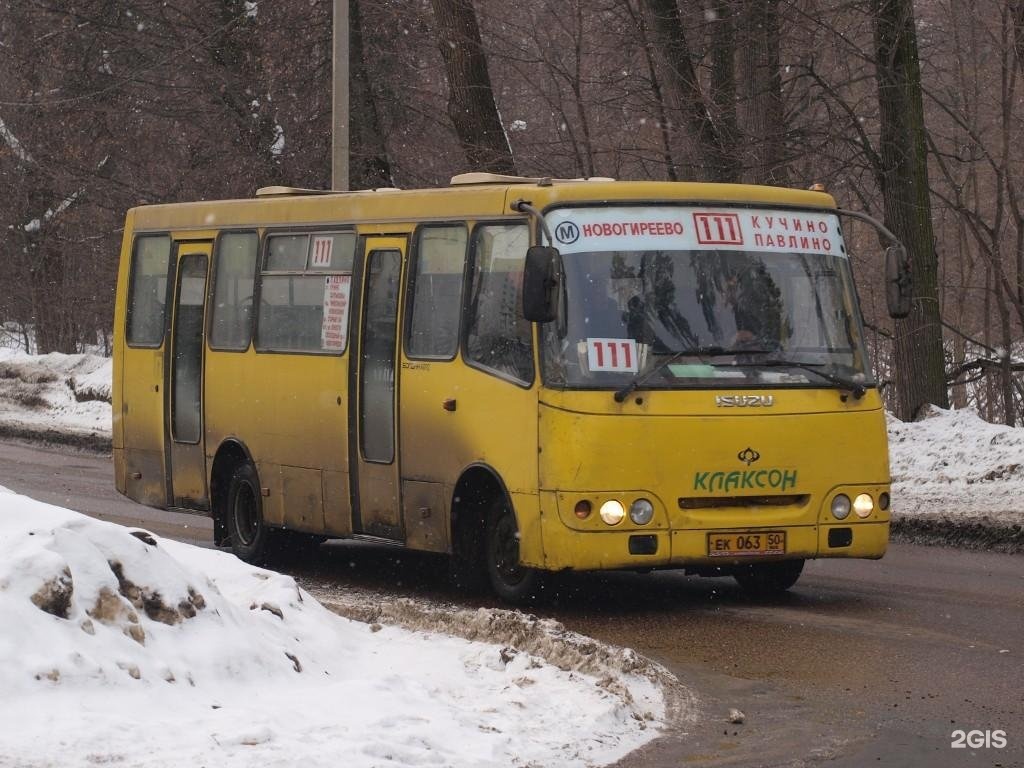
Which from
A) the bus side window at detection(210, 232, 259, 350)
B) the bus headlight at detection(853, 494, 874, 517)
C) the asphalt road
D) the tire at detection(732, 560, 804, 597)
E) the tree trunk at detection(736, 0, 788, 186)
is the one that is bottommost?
the asphalt road

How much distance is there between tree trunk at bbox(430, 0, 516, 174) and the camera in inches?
987

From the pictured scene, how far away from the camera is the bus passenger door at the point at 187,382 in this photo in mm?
14773

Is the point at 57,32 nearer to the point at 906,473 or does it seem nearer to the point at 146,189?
the point at 146,189

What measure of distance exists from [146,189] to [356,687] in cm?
2667

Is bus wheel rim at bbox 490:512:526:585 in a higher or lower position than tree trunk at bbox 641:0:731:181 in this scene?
lower

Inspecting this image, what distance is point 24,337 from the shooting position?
4525cm

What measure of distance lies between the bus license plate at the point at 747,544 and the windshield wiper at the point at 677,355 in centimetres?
94

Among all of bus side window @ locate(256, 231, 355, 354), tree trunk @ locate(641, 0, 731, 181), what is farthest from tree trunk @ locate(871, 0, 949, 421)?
bus side window @ locate(256, 231, 355, 354)

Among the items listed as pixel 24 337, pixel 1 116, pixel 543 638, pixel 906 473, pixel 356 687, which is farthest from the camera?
pixel 24 337

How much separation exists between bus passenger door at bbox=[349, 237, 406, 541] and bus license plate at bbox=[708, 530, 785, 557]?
7.92 ft

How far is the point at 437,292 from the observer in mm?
12195

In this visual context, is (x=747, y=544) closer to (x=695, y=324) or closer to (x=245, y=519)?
(x=695, y=324)

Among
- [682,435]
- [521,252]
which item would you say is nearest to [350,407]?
[521,252]

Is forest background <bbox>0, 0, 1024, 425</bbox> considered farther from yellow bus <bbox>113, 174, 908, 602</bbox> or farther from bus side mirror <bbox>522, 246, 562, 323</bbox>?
bus side mirror <bbox>522, 246, 562, 323</bbox>
